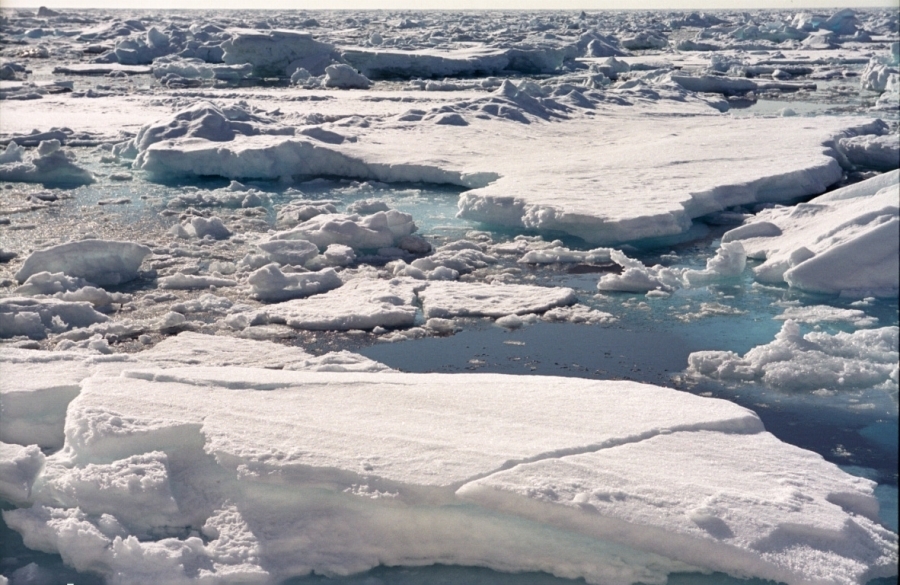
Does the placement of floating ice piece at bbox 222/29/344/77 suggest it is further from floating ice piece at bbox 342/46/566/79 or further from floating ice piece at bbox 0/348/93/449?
floating ice piece at bbox 0/348/93/449

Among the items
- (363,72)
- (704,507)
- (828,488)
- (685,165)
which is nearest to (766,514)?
(704,507)

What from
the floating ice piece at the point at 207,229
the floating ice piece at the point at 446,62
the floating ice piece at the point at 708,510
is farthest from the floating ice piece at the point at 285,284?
the floating ice piece at the point at 446,62

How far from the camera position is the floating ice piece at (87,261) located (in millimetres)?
6473

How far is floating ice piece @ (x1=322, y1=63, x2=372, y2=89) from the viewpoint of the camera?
19359 mm

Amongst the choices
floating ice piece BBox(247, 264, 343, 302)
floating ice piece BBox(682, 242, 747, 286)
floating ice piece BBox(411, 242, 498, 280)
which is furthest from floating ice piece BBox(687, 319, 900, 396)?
floating ice piece BBox(247, 264, 343, 302)

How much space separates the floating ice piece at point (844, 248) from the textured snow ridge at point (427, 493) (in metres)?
2.56

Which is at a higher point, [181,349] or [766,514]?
[766,514]

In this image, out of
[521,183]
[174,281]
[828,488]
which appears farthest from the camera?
[521,183]

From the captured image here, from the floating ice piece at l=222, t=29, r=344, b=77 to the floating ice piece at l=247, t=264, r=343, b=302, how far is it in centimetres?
1594

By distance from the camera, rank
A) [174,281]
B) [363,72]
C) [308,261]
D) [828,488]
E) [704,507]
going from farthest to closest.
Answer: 1. [363,72]
2. [308,261]
3. [174,281]
4. [828,488]
5. [704,507]

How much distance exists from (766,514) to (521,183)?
5.86 metres

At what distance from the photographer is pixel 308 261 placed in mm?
7062

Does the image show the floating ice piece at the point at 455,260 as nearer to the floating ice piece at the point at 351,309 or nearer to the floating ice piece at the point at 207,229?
the floating ice piece at the point at 351,309

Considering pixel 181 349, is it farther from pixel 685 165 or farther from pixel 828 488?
pixel 685 165
